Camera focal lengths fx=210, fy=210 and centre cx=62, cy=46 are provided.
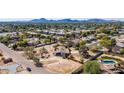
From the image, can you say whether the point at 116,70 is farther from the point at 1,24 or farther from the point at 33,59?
the point at 1,24
